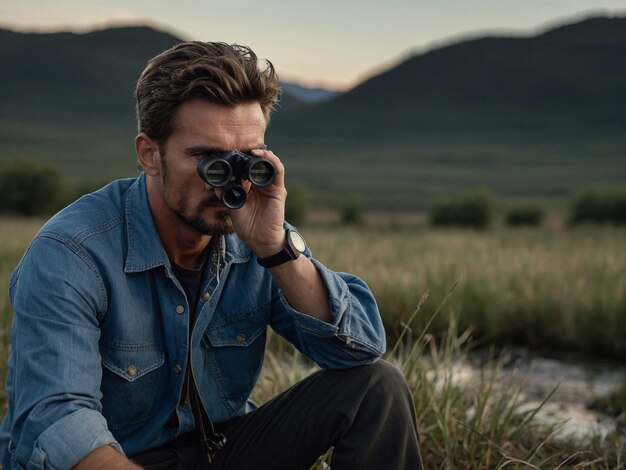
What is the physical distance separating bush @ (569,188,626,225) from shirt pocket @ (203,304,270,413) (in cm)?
1597

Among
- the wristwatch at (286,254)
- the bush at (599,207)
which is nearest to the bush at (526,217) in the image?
the bush at (599,207)

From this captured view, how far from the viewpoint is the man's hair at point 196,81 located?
2.26 m

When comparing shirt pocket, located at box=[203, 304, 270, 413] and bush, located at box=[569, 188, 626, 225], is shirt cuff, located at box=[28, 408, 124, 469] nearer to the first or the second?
shirt pocket, located at box=[203, 304, 270, 413]

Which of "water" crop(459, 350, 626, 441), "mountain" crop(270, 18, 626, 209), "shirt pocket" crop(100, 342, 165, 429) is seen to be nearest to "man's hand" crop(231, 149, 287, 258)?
"shirt pocket" crop(100, 342, 165, 429)

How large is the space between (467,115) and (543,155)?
799 inches

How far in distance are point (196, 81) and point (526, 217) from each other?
19544 millimetres

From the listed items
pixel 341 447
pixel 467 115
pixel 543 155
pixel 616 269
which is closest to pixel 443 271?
pixel 616 269

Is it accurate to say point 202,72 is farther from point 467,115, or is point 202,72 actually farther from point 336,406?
point 467,115

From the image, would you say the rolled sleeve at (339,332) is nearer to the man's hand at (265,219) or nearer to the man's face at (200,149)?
the man's hand at (265,219)

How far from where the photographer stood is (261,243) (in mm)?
2230

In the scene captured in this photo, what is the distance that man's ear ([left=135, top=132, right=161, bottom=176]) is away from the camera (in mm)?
2385

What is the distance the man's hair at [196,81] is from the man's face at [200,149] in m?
0.03

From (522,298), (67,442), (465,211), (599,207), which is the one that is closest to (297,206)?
(465,211)

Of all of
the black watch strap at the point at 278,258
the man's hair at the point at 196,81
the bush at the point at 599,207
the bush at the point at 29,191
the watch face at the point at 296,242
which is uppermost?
the man's hair at the point at 196,81
